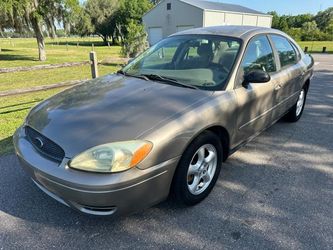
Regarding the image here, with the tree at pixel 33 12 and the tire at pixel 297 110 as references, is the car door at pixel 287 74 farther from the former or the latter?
the tree at pixel 33 12

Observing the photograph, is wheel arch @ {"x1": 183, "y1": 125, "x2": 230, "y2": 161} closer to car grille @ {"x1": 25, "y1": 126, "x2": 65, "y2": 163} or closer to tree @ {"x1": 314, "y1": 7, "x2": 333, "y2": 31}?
car grille @ {"x1": 25, "y1": 126, "x2": 65, "y2": 163}

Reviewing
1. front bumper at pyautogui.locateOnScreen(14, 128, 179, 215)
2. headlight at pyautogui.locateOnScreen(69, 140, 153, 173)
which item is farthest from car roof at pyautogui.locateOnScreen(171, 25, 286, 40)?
headlight at pyautogui.locateOnScreen(69, 140, 153, 173)

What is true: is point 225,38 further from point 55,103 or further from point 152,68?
point 55,103

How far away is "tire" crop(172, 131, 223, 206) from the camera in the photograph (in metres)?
2.44

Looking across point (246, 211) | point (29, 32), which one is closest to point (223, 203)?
point (246, 211)

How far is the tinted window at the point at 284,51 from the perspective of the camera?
3.95m

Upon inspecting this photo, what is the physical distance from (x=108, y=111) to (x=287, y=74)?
2.73 metres

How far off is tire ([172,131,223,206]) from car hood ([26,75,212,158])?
362 millimetres

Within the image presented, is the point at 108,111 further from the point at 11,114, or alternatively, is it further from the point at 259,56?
the point at 11,114

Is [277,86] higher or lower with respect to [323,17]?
lower

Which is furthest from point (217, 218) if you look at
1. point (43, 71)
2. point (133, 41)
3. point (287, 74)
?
point (133, 41)

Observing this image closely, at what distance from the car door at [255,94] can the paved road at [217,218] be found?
0.53 m

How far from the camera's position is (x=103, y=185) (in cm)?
201

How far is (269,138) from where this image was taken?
4.35 metres
